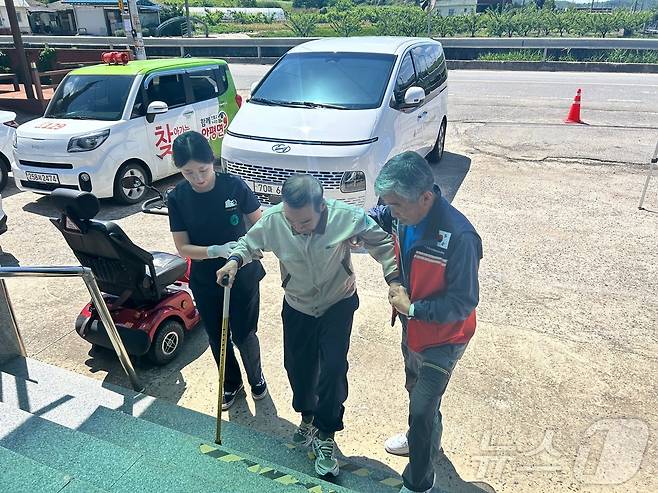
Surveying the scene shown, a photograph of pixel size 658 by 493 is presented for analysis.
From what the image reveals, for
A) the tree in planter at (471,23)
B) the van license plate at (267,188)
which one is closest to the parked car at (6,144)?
the van license plate at (267,188)

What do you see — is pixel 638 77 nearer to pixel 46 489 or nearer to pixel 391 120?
pixel 391 120

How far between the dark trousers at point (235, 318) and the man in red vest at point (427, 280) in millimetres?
1091

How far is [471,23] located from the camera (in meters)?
30.6

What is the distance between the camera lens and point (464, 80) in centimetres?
1928

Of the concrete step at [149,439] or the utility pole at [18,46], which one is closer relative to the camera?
the concrete step at [149,439]

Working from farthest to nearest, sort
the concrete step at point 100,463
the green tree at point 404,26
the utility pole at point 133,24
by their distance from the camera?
the green tree at point 404,26
the utility pole at point 133,24
the concrete step at point 100,463

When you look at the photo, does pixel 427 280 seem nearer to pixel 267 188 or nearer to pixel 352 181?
pixel 352 181

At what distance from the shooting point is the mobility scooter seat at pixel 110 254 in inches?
132

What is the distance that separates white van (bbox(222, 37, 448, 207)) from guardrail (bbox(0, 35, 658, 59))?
18116 millimetres

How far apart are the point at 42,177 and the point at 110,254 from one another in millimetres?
4197

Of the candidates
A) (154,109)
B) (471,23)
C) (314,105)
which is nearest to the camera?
(314,105)

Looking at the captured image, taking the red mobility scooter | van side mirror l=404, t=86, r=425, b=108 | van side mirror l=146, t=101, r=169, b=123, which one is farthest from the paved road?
van side mirror l=404, t=86, r=425, b=108

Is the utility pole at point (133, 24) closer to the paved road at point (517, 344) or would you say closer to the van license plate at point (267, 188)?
the paved road at point (517, 344)

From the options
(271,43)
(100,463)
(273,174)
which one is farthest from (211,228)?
(271,43)
